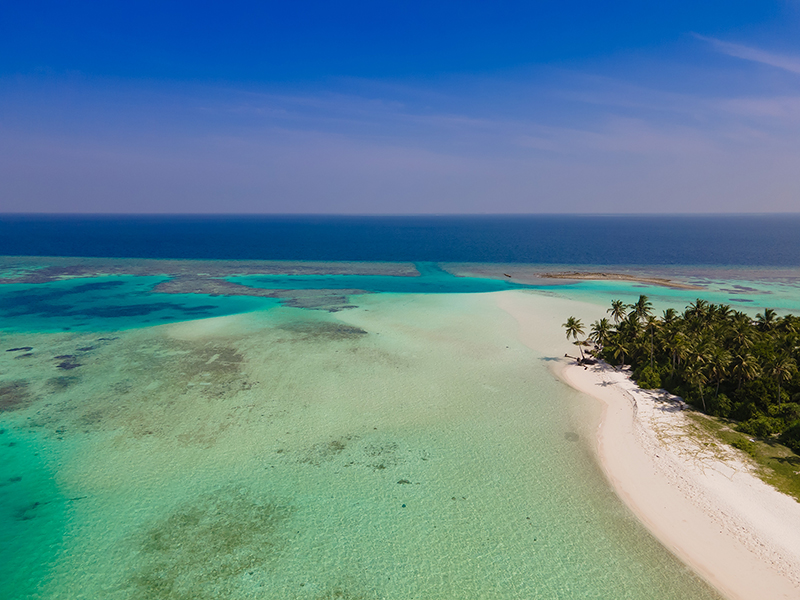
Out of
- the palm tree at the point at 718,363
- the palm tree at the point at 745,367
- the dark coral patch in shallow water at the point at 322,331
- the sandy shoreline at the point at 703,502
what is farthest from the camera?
the dark coral patch in shallow water at the point at 322,331

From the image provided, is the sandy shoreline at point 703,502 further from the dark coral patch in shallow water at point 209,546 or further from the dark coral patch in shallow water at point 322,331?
the dark coral patch in shallow water at point 322,331

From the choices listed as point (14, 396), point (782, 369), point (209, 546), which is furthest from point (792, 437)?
point (14, 396)

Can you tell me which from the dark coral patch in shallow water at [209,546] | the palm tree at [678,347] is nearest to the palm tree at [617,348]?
the palm tree at [678,347]

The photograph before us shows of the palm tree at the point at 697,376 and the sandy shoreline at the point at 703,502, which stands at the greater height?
the palm tree at the point at 697,376

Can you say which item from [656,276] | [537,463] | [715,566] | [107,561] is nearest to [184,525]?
[107,561]

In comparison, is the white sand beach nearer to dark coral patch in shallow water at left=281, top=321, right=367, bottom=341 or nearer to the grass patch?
the grass patch

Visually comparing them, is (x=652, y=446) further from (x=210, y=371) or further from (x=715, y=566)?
(x=210, y=371)

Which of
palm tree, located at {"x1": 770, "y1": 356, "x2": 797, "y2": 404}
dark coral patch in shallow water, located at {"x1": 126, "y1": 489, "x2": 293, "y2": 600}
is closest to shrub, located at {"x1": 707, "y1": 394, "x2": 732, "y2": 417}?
palm tree, located at {"x1": 770, "y1": 356, "x2": 797, "y2": 404}

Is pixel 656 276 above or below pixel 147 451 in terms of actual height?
above
